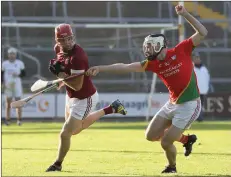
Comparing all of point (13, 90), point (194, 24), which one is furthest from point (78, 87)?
point (13, 90)

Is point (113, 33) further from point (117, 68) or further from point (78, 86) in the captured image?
point (117, 68)

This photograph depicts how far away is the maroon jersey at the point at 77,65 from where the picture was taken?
34.3 feet

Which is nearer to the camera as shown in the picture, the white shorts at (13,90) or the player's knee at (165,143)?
the player's knee at (165,143)

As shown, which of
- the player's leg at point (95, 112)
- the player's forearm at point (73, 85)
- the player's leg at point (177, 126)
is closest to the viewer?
the player's leg at point (177, 126)

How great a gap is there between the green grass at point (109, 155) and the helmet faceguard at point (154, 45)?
167 cm

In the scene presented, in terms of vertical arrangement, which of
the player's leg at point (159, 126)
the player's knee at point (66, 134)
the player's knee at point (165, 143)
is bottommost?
the player's knee at point (165, 143)

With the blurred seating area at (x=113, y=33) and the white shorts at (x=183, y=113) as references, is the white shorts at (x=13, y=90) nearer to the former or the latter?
the blurred seating area at (x=113, y=33)

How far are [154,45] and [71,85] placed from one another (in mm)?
1409

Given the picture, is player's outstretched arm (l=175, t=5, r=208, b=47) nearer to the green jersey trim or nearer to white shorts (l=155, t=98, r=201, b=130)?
the green jersey trim

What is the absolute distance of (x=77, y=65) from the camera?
411 inches

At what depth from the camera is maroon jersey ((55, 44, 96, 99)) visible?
10453mm

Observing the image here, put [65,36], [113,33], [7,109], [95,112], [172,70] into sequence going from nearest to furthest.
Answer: [172,70] → [65,36] → [95,112] → [7,109] → [113,33]

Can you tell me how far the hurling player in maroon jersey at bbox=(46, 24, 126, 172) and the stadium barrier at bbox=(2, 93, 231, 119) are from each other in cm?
1476

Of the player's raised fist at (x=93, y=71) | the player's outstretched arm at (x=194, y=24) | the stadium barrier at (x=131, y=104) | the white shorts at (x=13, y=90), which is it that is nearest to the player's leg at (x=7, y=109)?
the white shorts at (x=13, y=90)
